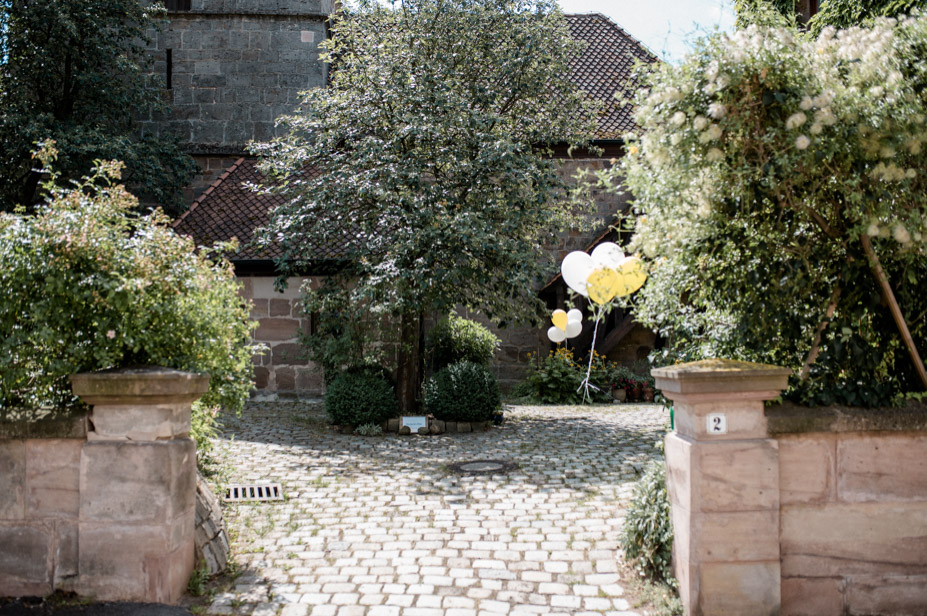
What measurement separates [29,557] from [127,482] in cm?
65

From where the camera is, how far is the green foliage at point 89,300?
3756 mm

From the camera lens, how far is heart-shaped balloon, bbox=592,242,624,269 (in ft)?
17.0

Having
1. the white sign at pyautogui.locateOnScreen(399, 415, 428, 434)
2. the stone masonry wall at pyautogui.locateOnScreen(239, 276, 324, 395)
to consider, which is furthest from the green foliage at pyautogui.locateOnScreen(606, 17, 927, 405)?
the stone masonry wall at pyautogui.locateOnScreen(239, 276, 324, 395)

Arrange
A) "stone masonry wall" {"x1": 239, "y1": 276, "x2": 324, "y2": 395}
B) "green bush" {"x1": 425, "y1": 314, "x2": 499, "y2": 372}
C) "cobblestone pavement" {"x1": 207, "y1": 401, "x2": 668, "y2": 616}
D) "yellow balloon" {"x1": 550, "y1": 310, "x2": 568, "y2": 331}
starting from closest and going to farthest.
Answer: "cobblestone pavement" {"x1": 207, "y1": 401, "x2": 668, "y2": 616}
"yellow balloon" {"x1": 550, "y1": 310, "x2": 568, "y2": 331}
"green bush" {"x1": 425, "y1": 314, "x2": 499, "y2": 372}
"stone masonry wall" {"x1": 239, "y1": 276, "x2": 324, "y2": 395}

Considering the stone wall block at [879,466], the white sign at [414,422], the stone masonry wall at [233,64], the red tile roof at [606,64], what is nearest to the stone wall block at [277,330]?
the white sign at [414,422]

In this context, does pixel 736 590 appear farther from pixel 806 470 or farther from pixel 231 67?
pixel 231 67

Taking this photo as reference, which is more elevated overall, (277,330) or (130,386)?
(277,330)

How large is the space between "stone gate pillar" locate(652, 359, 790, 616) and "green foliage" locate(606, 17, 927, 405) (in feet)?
1.30

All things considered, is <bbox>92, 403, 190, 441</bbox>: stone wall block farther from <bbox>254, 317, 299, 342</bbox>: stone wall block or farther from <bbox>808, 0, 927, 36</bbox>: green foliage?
<bbox>254, 317, 299, 342</bbox>: stone wall block

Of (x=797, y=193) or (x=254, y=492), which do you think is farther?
(x=254, y=492)

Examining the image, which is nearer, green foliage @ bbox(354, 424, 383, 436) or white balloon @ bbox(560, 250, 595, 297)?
white balloon @ bbox(560, 250, 595, 297)

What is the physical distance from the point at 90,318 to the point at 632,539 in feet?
10.6

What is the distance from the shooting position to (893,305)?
11.9ft

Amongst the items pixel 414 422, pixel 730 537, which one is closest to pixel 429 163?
pixel 414 422
